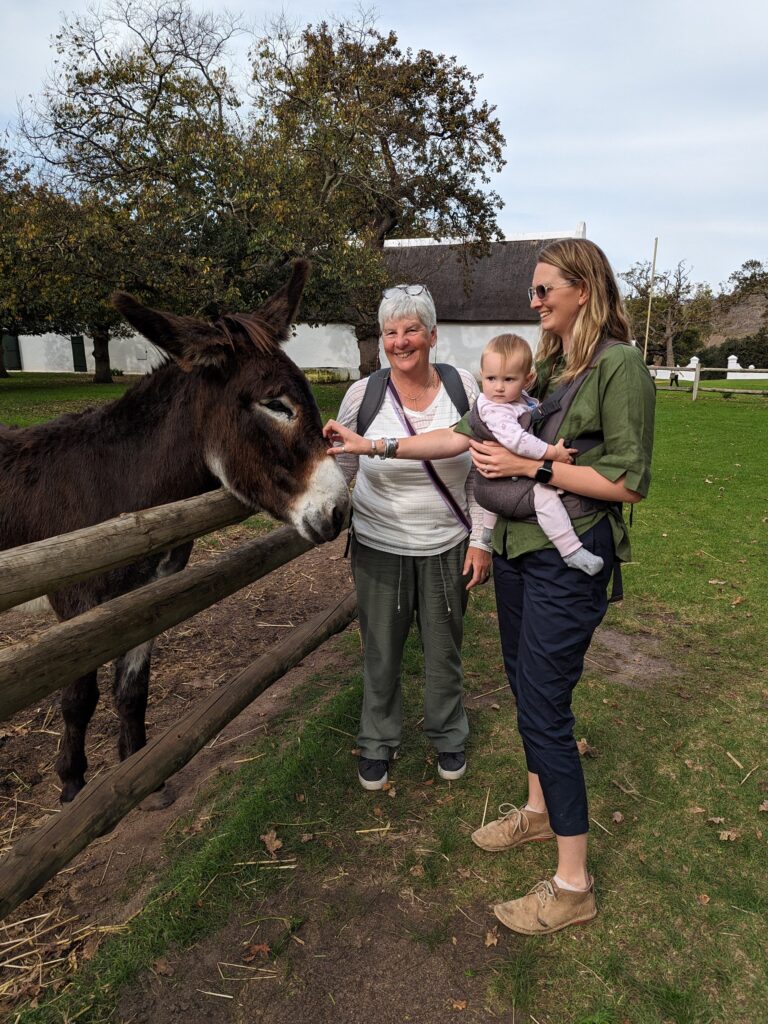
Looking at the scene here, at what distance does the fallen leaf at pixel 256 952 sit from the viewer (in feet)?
7.99

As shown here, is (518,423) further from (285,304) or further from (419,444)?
(285,304)

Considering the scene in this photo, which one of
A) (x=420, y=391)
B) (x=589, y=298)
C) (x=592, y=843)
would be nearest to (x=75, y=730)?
(x=420, y=391)

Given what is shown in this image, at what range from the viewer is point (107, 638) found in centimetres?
252

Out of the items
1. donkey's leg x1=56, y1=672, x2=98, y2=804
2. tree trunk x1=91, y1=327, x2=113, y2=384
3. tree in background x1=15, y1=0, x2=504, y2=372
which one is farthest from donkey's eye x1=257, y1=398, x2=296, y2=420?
tree trunk x1=91, y1=327, x2=113, y2=384

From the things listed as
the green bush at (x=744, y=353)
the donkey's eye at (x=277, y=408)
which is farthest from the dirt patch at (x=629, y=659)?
the green bush at (x=744, y=353)

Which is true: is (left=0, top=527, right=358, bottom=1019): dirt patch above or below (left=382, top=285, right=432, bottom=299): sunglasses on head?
below

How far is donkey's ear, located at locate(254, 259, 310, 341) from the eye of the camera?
3332mm

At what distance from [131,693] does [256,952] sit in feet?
4.75

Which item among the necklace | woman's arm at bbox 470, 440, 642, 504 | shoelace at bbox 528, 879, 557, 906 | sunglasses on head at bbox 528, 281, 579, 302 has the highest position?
sunglasses on head at bbox 528, 281, 579, 302

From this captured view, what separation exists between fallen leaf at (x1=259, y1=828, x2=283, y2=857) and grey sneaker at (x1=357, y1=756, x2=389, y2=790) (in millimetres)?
568

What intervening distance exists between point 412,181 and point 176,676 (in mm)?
21536

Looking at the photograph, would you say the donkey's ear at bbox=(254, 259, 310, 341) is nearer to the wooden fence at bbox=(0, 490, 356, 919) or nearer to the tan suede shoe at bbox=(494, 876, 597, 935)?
the wooden fence at bbox=(0, 490, 356, 919)

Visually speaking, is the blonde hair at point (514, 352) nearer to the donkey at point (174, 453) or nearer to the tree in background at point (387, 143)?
the donkey at point (174, 453)

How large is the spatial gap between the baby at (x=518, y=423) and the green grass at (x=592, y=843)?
60.2 inches
